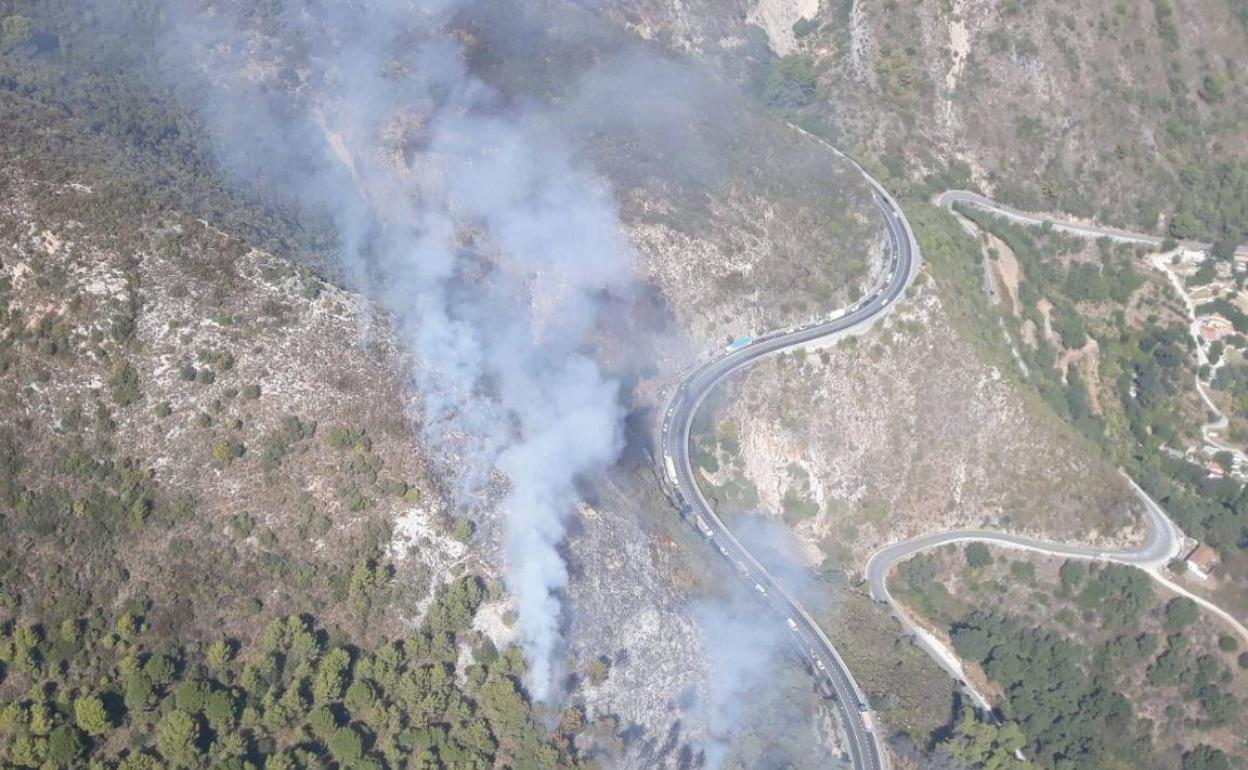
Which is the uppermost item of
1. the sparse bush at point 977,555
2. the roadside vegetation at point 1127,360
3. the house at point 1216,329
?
the house at point 1216,329

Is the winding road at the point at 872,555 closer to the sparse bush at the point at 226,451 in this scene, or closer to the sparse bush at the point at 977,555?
the sparse bush at the point at 977,555

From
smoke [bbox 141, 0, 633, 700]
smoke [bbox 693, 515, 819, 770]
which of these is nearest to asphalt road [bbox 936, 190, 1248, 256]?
smoke [bbox 141, 0, 633, 700]

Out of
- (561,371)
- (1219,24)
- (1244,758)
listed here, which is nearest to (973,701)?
(1244,758)

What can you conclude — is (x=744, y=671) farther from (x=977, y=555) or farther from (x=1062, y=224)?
(x=1062, y=224)

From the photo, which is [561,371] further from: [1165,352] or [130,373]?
[1165,352]

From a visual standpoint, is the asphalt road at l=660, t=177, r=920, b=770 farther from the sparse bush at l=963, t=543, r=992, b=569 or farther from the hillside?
the sparse bush at l=963, t=543, r=992, b=569

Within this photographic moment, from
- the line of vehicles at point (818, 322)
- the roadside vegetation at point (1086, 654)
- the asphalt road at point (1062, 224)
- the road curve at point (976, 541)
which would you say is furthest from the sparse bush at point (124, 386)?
the asphalt road at point (1062, 224)
